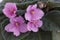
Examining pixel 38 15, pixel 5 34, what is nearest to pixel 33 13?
pixel 38 15

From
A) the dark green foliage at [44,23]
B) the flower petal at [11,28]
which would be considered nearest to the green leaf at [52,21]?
the dark green foliage at [44,23]

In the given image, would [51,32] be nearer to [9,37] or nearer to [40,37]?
[40,37]

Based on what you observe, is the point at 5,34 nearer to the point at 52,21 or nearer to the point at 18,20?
the point at 18,20

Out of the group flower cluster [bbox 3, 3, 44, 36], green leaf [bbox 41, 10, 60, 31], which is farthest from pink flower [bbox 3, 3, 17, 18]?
green leaf [bbox 41, 10, 60, 31]

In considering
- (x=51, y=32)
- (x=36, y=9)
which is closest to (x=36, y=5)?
(x=36, y=9)

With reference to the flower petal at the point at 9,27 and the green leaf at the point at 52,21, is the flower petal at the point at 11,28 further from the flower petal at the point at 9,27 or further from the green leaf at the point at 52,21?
the green leaf at the point at 52,21

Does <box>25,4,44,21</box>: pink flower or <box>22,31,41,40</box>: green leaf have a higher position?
<box>25,4,44,21</box>: pink flower

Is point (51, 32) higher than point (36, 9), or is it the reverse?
point (36, 9)

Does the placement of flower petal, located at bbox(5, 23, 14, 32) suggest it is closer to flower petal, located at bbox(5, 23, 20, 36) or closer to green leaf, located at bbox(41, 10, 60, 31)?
flower petal, located at bbox(5, 23, 20, 36)
